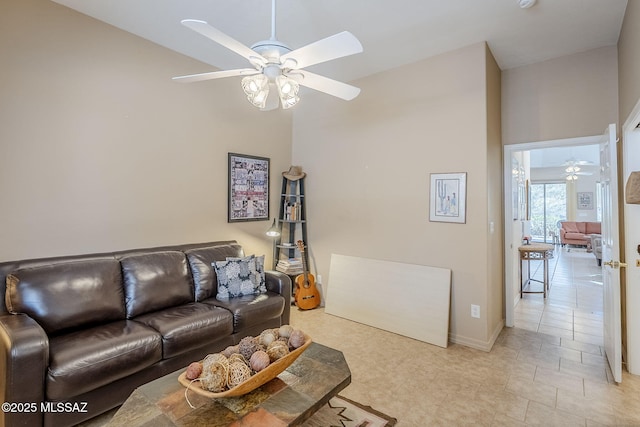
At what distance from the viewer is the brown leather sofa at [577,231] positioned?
9.56 meters

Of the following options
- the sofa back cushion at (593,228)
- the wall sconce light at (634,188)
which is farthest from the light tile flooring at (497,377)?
the sofa back cushion at (593,228)

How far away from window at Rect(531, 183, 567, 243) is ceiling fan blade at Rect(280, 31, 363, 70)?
12078mm

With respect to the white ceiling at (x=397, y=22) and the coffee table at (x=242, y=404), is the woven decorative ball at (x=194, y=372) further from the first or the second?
the white ceiling at (x=397, y=22)

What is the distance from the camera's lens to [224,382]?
55.3 inches

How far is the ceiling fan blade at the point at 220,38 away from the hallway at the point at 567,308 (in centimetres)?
385

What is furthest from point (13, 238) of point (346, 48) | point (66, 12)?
point (346, 48)

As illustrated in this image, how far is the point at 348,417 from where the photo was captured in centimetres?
202

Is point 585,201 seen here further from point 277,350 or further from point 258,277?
point 277,350

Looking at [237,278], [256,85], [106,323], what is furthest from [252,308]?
[256,85]

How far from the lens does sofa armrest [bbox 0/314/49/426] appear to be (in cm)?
163

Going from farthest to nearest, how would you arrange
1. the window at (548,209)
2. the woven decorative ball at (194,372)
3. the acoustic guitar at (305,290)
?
1. the window at (548,209)
2. the acoustic guitar at (305,290)
3. the woven decorative ball at (194,372)

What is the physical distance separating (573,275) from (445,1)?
20.3 feet

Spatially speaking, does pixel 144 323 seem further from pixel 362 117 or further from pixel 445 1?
pixel 445 1

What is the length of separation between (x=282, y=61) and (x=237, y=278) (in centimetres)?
202
